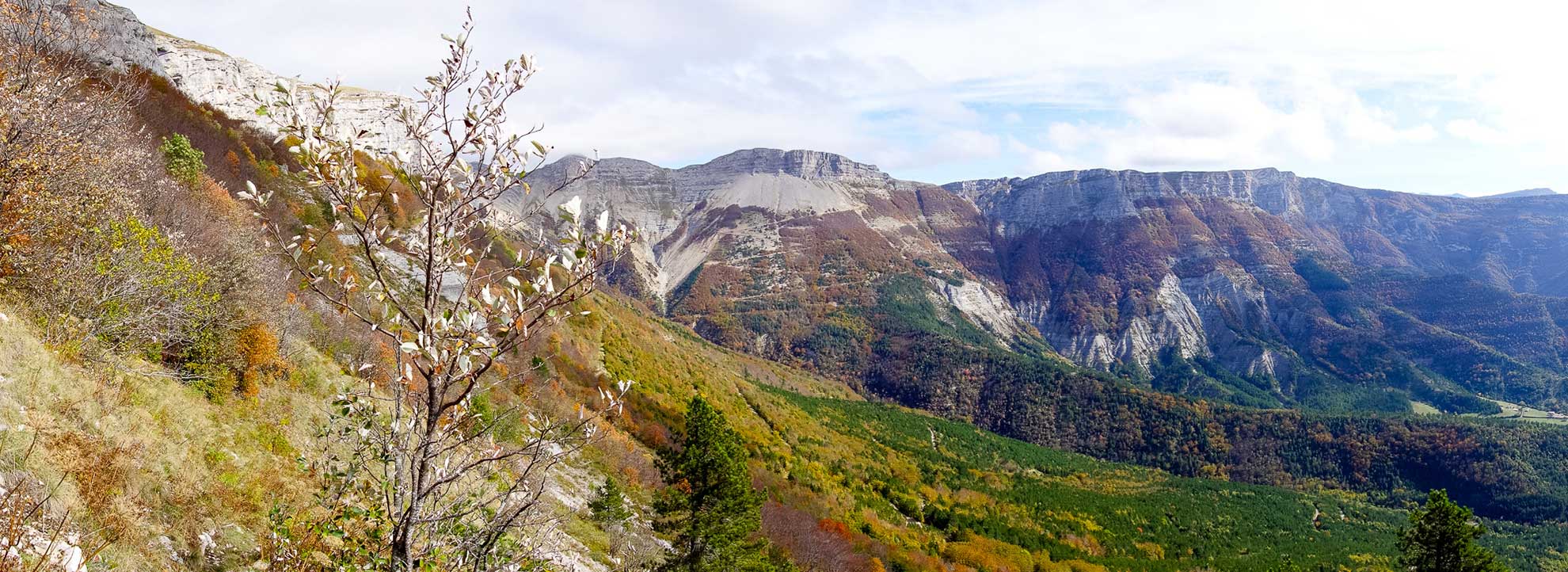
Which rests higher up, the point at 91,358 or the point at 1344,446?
the point at 91,358

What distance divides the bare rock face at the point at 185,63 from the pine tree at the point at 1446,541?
3765 centimetres

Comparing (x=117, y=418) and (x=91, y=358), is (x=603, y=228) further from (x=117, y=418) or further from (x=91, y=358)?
(x=91, y=358)

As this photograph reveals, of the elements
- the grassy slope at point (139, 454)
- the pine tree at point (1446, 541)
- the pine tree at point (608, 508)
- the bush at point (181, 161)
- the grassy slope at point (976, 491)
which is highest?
the bush at point (181, 161)

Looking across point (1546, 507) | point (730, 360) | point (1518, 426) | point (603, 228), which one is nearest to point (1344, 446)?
point (1546, 507)

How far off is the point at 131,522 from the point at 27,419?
2.00 m

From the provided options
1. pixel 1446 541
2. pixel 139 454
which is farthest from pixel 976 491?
pixel 139 454

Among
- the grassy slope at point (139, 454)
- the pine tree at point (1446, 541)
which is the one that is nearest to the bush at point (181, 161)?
the grassy slope at point (139, 454)

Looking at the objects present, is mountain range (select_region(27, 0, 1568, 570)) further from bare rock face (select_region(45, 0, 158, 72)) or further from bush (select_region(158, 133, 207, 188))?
bush (select_region(158, 133, 207, 188))

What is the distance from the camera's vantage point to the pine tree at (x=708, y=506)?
1867 centimetres

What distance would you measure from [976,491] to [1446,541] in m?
35.6

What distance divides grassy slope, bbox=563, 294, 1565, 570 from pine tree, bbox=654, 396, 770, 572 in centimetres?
1287

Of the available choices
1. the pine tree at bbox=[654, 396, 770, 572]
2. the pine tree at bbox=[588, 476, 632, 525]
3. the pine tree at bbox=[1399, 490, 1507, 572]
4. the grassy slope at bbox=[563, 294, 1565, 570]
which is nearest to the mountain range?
the grassy slope at bbox=[563, 294, 1565, 570]

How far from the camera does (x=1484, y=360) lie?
190500 mm

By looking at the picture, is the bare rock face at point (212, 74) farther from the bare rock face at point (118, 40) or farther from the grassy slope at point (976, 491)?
the grassy slope at point (976, 491)
